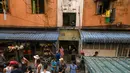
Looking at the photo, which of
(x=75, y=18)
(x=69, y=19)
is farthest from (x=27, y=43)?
(x=75, y=18)

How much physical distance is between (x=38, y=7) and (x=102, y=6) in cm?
660

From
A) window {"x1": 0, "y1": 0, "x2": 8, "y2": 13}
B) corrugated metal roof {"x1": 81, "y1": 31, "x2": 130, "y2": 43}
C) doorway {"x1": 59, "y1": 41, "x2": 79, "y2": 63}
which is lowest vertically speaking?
doorway {"x1": 59, "y1": 41, "x2": 79, "y2": 63}

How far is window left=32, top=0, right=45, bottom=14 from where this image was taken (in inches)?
568

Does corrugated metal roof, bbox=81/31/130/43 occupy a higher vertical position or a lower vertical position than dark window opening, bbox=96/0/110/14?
lower

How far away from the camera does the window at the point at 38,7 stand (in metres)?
14.4

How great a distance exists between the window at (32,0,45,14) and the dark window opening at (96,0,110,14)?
5.74 meters

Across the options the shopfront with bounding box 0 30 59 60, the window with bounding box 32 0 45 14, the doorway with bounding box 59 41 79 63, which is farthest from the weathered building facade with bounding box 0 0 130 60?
the doorway with bounding box 59 41 79 63

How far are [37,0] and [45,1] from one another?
32.4 inches

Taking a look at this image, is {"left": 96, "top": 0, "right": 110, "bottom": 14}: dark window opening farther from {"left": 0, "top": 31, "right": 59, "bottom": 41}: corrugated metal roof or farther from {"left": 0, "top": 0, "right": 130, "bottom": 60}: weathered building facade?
{"left": 0, "top": 31, "right": 59, "bottom": 41}: corrugated metal roof

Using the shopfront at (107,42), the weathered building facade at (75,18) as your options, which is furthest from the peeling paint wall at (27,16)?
the shopfront at (107,42)

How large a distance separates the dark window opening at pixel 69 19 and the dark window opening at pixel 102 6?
2.59 meters

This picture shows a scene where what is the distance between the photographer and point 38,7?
1454 cm

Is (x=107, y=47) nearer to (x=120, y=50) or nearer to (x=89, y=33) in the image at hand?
(x=120, y=50)

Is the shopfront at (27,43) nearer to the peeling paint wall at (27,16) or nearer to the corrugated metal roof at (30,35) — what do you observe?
the corrugated metal roof at (30,35)
